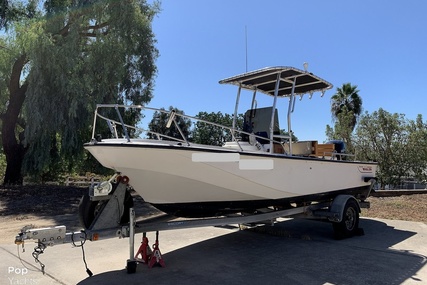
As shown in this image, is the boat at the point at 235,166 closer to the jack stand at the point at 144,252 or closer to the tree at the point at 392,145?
the jack stand at the point at 144,252

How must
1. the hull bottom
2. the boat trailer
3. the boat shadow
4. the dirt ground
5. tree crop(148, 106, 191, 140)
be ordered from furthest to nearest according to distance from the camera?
the dirt ground < tree crop(148, 106, 191, 140) < the hull bottom < the boat shadow < the boat trailer

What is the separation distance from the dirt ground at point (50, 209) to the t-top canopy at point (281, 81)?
425 centimetres

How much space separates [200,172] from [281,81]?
141 inches

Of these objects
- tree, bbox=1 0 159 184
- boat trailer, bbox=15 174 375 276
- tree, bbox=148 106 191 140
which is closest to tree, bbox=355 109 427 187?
tree, bbox=148 106 191 140

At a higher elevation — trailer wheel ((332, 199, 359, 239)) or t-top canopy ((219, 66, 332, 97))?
t-top canopy ((219, 66, 332, 97))

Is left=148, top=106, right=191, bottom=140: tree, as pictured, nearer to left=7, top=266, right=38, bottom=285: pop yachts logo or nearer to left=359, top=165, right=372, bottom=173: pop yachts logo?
left=7, top=266, right=38, bottom=285: pop yachts logo

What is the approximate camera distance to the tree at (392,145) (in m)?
21.6

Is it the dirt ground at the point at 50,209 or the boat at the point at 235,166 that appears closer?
the boat at the point at 235,166

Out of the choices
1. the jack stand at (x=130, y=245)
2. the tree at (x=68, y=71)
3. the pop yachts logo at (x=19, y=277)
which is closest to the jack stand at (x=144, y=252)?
the jack stand at (x=130, y=245)

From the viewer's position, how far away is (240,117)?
26.4 feet

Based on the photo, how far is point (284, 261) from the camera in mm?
5316

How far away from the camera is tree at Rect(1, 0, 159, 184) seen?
44.8 ft

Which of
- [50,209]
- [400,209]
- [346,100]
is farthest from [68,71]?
[346,100]

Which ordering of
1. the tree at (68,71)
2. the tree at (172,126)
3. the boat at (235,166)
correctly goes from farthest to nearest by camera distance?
the tree at (68,71) < the tree at (172,126) < the boat at (235,166)
